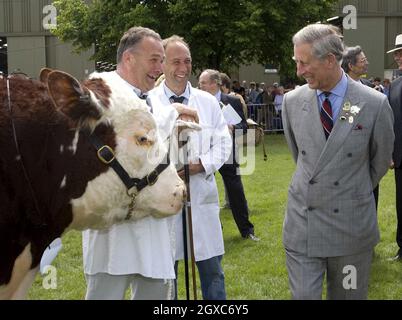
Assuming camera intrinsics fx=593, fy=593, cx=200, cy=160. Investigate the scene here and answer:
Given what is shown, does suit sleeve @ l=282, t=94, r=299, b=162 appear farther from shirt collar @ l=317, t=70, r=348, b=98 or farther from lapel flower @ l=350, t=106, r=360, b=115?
lapel flower @ l=350, t=106, r=360, b=115

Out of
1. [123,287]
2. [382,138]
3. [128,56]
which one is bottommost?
[123,287]

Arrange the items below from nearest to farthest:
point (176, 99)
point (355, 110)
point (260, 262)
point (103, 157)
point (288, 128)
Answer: point (103, 157) → point (355, 110) → point (288, 128) → point (176, 99) → point (260, 262)

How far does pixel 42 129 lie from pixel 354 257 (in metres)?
2.19

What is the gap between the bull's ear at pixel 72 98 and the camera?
93.2 inches

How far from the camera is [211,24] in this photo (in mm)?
24672

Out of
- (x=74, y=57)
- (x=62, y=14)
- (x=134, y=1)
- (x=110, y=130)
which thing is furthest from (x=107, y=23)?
(x=110, y=130)

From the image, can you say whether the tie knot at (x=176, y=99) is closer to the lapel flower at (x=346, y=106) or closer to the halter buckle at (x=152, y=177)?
the lapel flower at (x=346, y=106)

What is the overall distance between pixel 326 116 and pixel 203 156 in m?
1.04

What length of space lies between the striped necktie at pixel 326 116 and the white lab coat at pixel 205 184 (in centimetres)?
96

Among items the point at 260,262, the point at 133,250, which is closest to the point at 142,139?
the point at 133,250

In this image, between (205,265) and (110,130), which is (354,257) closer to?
(205,265)

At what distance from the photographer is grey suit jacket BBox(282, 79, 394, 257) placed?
364 centimetres

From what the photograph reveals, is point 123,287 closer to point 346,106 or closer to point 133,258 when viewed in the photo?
point 133,258

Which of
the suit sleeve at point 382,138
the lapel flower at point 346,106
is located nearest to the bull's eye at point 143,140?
the lapel flower at point 346,106
